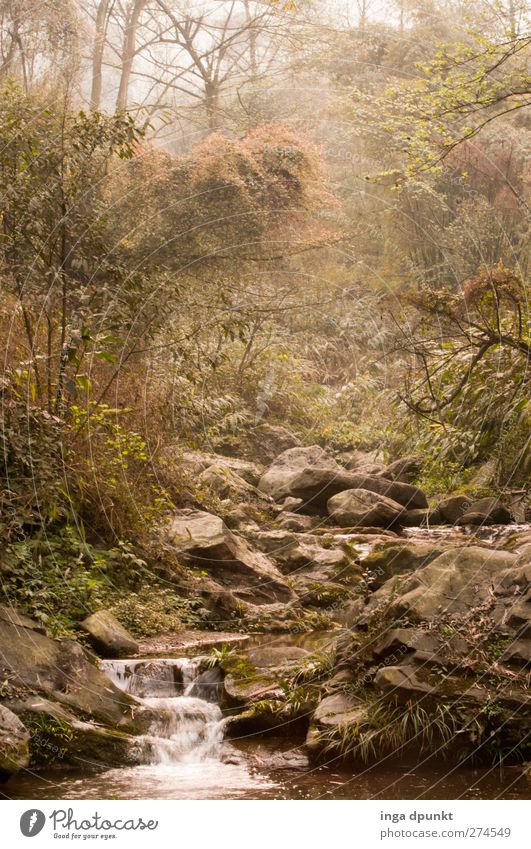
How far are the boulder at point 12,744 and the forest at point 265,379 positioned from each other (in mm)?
17

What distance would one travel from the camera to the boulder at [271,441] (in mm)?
10680

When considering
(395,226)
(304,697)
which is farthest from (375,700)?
(395,226)

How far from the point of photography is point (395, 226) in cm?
1136

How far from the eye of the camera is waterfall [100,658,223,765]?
5.37m

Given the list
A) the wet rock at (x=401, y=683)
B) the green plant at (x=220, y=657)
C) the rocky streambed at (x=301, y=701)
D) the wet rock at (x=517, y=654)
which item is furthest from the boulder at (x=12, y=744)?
the wet rock at (x=517, y=654)

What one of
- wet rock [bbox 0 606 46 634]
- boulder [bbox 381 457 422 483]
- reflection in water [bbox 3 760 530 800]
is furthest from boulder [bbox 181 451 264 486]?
reflection in water [bbox 3 760 530 800]

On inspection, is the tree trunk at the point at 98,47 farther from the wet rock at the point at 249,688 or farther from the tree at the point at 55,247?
the wet rock at the point at 249,688

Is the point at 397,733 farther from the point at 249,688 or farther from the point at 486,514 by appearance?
the point at 486,514

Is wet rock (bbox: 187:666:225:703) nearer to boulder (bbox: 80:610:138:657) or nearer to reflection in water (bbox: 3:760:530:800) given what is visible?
boulder (bbox: 80:610:138:657)

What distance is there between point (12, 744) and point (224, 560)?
392 cm

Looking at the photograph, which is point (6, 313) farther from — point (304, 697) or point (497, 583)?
point (497, 583)

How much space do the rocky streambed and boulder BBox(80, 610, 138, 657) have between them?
1 centimetres

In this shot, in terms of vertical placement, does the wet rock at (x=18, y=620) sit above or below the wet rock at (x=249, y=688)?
above
